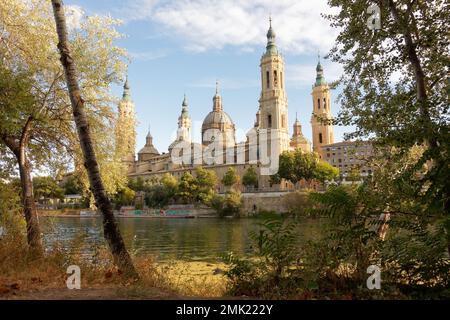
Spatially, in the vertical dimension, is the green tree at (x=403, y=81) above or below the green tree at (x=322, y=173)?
below

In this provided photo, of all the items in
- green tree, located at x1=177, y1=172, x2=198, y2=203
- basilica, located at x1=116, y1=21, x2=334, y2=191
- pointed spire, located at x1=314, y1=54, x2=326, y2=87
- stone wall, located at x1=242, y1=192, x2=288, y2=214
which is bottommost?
stone wall, located at x1=242, y1=192, x2=288, y2=214

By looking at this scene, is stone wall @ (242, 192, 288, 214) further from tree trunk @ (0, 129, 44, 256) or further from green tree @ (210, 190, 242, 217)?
tree trunk @ (0, 129, 44, 256)

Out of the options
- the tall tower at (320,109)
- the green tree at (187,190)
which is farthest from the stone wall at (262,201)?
the tall tower at (320,109)

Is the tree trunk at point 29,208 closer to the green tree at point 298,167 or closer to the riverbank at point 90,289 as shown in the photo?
the riverbank at point 90,289

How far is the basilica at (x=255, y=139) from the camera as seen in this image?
10081cm

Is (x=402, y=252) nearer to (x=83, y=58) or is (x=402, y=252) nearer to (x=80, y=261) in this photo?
(x=80, y=261)

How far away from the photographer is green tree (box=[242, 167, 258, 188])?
320ft

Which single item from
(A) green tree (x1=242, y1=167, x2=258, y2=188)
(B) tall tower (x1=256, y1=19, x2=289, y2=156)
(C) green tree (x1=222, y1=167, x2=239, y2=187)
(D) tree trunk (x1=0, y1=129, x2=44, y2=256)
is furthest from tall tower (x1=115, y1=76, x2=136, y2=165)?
(B) tall tower (x1=256, y1=19, x2=289, y2=156)

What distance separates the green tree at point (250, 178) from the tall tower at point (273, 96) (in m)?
A: 7.23

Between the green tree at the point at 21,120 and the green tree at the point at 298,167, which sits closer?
the green tree at the point at 21,120

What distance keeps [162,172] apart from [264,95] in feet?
141

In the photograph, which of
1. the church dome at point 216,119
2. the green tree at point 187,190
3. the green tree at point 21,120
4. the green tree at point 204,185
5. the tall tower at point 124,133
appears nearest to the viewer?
the green tree at point 21,120

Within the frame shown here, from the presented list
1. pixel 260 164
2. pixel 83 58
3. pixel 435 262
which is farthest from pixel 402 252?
pixel 260 164
